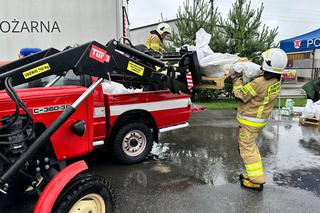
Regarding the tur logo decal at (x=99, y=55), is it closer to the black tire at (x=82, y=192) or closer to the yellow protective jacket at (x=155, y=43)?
the black tire at (x=82, y=192)

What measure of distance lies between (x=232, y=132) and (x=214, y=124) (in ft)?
3.54

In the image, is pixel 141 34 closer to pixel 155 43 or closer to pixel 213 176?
pixel 155 43

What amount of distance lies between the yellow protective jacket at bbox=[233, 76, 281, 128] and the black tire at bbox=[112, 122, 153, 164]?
178 cm

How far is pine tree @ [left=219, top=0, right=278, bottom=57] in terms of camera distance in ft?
43.0

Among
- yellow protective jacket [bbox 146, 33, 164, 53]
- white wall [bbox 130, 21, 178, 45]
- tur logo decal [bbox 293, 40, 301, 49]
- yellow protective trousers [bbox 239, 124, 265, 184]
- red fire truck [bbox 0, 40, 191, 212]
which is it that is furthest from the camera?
white wall [bbox 130, 21, 178, 45]

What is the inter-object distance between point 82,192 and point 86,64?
1256mm

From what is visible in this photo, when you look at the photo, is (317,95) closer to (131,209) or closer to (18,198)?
(131,209)

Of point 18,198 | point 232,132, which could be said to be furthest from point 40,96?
point 232,132

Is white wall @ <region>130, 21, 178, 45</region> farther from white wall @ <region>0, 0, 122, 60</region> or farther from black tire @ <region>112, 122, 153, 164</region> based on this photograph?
black tire @ <region>112, 122, 153, 164</region>

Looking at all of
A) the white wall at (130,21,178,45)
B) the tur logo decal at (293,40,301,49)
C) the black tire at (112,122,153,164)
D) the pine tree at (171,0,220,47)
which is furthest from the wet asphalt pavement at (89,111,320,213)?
the white wall at (130,21,178,45)

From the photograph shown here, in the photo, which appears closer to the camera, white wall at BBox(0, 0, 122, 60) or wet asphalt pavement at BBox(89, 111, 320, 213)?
wet asphalt pavement at BBox(89, 111, 320, 213)

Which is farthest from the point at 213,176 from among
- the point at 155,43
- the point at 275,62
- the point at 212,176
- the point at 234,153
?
the point at 155,43

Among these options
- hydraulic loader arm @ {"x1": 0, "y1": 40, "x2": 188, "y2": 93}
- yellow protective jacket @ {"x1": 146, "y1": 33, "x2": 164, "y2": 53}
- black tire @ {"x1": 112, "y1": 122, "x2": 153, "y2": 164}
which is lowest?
black tire @ {"x1": 112, "y1": 122, "x2": 153, "y2": 164}

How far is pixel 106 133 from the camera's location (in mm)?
5250
